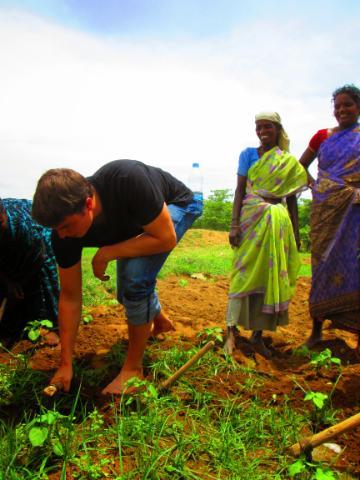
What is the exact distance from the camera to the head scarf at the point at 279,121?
3121 millimetres

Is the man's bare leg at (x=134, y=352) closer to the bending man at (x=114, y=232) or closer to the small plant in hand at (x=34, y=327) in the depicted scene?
the bending man at (x=114, y=232)

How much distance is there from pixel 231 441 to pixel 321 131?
93.6 inches

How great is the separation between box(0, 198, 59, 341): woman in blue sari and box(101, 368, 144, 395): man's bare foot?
1029 mm

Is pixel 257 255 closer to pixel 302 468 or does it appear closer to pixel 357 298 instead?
pixel 357 298

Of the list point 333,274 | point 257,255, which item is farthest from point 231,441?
point 333,274

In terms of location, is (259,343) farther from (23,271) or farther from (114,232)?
(23,271)

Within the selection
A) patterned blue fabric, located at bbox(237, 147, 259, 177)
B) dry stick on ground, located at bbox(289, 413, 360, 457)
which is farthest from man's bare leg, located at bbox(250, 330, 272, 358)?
dry stick on ground, located at bbox(289, 413, 360, 457)

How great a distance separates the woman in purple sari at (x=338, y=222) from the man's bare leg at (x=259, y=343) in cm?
37

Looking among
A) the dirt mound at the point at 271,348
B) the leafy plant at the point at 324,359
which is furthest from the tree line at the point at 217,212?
the leafy plant at the point at 324,359

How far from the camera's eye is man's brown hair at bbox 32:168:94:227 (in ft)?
6.06

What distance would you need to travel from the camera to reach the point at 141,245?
2.20 meters

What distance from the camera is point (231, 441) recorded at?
6.36 feet

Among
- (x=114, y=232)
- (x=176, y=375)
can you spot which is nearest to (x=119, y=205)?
(x=114, y=232)

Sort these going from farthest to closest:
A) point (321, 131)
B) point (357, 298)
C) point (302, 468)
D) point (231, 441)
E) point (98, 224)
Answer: point (321, 131)
point (357, 298)
point (98, 224)
point (231, 441)
point (302, 468)
